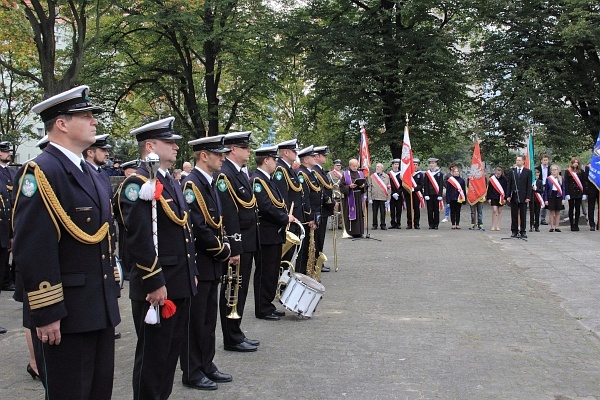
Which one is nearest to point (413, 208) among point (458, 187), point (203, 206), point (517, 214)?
point (458, 187)

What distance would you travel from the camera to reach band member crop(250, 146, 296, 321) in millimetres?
8156

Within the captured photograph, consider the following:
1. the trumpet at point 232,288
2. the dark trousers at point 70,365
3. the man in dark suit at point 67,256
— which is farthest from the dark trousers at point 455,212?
the dark trousers at point 70,365

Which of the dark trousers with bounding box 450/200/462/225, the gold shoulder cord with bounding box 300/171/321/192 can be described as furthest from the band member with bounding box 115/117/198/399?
the dark trousers with bounding box 450/200/462/225

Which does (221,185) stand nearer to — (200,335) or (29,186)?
(200,335)

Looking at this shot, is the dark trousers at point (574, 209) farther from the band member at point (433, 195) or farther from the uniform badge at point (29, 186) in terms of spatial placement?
the uniform badge at point (29, 186)

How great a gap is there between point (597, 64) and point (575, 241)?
18926 millimetres

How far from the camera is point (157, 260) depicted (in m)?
4.53

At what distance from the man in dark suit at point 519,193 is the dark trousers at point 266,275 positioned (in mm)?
11416

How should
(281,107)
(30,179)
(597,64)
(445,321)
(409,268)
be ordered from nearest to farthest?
(30,179) < (445,321) < (409,268) < (597,64) < (281,107)

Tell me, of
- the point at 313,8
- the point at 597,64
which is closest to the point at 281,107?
the point at 313,8

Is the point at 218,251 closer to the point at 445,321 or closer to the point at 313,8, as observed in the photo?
the point at 445,321

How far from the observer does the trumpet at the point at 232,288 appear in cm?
683

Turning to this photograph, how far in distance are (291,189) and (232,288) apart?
2997 mm

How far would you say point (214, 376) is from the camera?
19.7 ft
